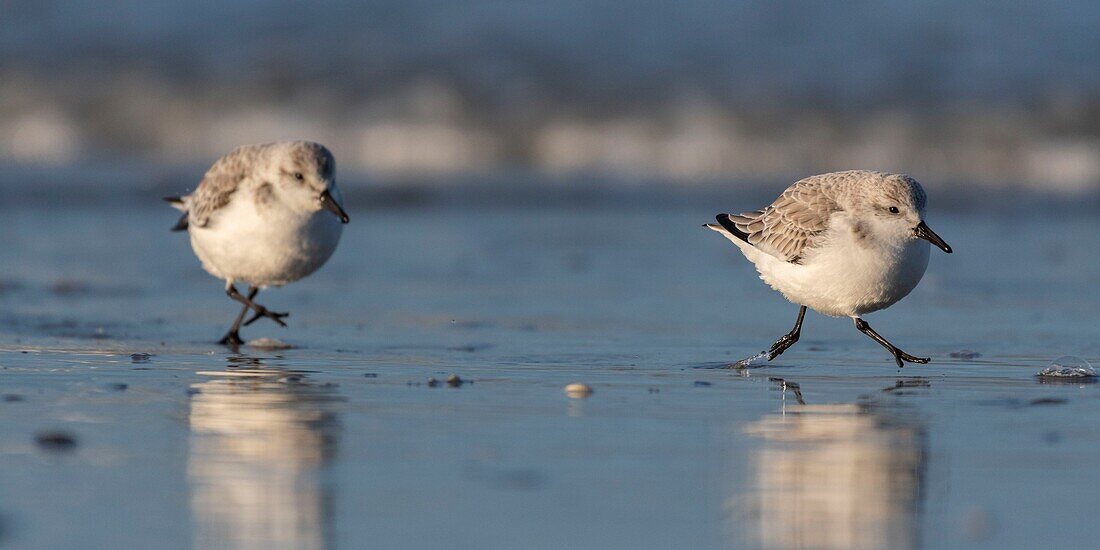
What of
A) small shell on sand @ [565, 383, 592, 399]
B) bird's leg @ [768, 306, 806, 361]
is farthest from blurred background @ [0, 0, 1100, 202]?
small shell on sand @ [565, 383, 592, 399]

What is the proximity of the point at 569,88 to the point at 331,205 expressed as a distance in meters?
11.7

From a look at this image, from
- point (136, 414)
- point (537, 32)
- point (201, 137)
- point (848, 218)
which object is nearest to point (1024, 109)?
point (537, 32)

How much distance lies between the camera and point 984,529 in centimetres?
372

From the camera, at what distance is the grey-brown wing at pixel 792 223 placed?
6.36 m

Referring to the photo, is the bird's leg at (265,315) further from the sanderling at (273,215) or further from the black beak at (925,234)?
the black beak at (925,234)

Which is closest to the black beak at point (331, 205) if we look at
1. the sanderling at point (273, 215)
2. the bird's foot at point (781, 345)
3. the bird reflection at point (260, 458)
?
the sanderling at point (273, 215)

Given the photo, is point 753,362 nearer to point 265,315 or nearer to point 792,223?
point 792,223

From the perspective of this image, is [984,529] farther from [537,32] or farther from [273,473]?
[537,32]

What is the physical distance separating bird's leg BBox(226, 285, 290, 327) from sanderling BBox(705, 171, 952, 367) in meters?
2.27

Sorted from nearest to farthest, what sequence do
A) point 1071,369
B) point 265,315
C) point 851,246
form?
1. point 1071,369
2. point 851,246
3. point 265,315

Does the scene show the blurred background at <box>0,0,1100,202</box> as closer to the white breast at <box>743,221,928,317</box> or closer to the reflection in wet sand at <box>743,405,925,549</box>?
the white breast at <box>743,221,928,317</box>

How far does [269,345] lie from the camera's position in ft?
23.1

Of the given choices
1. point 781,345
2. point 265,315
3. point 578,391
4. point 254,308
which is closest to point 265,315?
point 265,315

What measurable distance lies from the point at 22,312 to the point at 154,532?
4.45 m
